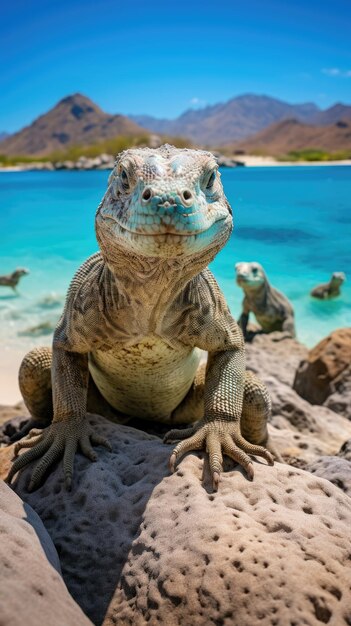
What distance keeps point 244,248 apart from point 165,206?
2054cm

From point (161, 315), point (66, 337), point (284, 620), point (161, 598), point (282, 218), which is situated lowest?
point (161, 598)

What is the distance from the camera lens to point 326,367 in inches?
274

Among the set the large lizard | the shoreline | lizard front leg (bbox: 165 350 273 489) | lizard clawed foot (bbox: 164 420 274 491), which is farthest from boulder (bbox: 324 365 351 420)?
the shoreline

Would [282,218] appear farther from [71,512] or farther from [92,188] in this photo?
[71,512]

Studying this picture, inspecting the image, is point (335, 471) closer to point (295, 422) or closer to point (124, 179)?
point (124, 179)

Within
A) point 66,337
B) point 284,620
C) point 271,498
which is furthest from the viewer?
point 66,337

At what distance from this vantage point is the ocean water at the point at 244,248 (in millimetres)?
14555

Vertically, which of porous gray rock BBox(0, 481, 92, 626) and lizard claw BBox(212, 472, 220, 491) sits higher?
lizard claw BBox(212, 472, 220, 491)

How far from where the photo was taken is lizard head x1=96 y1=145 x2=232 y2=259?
222 cm

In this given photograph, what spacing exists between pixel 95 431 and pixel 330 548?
1.66 meters

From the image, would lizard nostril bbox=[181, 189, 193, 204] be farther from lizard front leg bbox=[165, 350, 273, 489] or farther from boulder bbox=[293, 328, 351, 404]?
boulder bbox=[293, 328, 351, 404]

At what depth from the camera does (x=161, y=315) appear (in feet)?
9.97

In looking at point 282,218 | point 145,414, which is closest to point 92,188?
point 282,218

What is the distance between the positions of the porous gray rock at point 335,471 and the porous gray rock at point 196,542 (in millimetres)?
378
